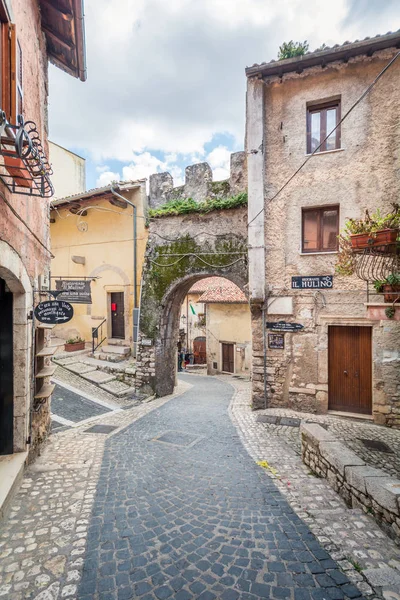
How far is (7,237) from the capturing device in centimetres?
→ 388

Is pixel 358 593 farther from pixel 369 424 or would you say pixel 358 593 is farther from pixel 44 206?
pixel 44 206

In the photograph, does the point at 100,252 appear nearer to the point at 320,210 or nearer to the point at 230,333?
the point at 230,333

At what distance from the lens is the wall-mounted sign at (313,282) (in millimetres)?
7781

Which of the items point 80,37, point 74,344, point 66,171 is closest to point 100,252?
point 74,344

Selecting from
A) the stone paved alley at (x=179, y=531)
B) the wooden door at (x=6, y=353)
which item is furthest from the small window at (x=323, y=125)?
the wooden door at (x=6, y=353)

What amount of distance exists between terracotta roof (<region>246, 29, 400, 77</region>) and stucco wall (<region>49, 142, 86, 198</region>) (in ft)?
42.4

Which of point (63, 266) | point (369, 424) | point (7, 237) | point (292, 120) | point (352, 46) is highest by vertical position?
point (352, 46)

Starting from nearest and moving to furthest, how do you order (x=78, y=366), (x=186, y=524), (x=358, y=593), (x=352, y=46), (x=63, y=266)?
(x=358, y=593)
(x=186, y=524)
(x=352, y=46)
(x=78, y=366)
(x=63, y=266)

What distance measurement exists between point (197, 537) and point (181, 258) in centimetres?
805

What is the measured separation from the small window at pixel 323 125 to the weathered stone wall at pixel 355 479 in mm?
6799

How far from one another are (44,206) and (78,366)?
6910 mm

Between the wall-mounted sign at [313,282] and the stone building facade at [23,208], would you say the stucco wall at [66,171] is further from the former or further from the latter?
the wall-mounted sign at [313,282]

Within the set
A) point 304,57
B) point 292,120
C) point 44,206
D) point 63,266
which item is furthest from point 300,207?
point 63,266

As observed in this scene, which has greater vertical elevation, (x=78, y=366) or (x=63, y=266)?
(x=63, y=266)
